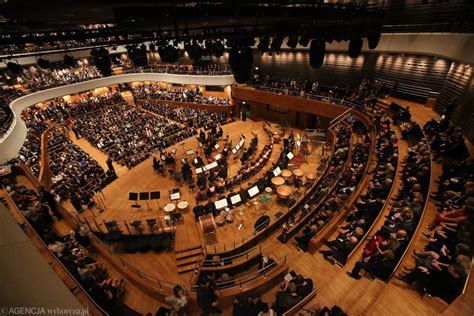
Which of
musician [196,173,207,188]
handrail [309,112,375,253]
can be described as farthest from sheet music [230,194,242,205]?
handrail [309,112,375,253]

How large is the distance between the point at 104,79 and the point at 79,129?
29.1ft

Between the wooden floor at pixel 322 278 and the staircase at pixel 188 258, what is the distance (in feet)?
0.74

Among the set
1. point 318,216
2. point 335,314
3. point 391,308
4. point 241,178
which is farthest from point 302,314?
point 241,178

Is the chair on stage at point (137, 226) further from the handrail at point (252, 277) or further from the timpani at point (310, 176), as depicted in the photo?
the timpani at point (310, 176)

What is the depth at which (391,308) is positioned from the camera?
4.99m

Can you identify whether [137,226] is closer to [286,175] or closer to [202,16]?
[286,175]

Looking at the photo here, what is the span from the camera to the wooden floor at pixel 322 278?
4980 mm

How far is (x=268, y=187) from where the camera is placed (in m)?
10.5

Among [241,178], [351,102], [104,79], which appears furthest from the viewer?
[104,79]

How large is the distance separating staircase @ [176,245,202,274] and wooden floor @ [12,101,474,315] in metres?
0.23

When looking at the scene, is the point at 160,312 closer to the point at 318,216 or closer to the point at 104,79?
the point at 318,216

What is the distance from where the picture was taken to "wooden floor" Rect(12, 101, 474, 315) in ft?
16.3

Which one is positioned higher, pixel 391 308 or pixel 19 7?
pixel 19 7

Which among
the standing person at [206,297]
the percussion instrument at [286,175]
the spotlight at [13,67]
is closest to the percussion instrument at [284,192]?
the percussion instrument at [286,175]
